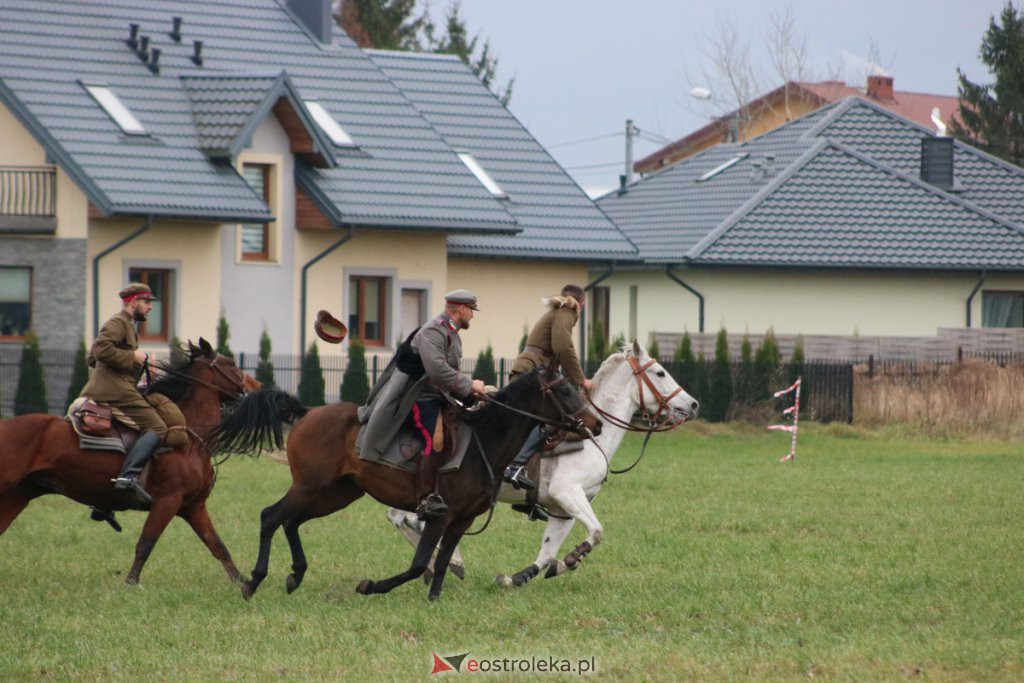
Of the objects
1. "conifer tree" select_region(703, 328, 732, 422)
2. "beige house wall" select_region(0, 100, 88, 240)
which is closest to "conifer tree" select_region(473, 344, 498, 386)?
"conifer tree" select_region(703, 328, 732, 422)

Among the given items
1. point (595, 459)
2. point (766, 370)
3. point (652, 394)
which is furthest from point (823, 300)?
point (595, 459)

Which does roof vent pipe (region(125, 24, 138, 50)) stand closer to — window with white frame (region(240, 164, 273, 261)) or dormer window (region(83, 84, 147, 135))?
dormer window (region(83, 84, 147, 135))

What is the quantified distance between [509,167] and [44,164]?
464 inches

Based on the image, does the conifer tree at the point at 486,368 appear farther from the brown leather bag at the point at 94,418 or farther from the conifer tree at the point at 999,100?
the conifer tree at the point at 999,100

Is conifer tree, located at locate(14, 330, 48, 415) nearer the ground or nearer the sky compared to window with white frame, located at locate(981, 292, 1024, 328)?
nearer the ground

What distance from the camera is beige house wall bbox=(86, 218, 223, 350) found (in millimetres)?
31406

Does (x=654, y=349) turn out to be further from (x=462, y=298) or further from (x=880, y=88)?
(x=880, y=88)

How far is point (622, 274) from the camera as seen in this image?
4162cm

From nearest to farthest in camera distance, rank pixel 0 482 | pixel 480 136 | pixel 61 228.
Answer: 1. pixel 0 482
2. pixel 61 228
3. pixel 480 136

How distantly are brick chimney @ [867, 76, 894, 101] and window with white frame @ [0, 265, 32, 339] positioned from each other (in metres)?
55.9

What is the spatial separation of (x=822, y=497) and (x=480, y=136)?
21.3m

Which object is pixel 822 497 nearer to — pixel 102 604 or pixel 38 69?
pixel 102 604

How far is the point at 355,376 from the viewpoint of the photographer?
106ft

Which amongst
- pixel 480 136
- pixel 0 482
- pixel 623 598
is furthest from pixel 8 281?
pixel 623 598
